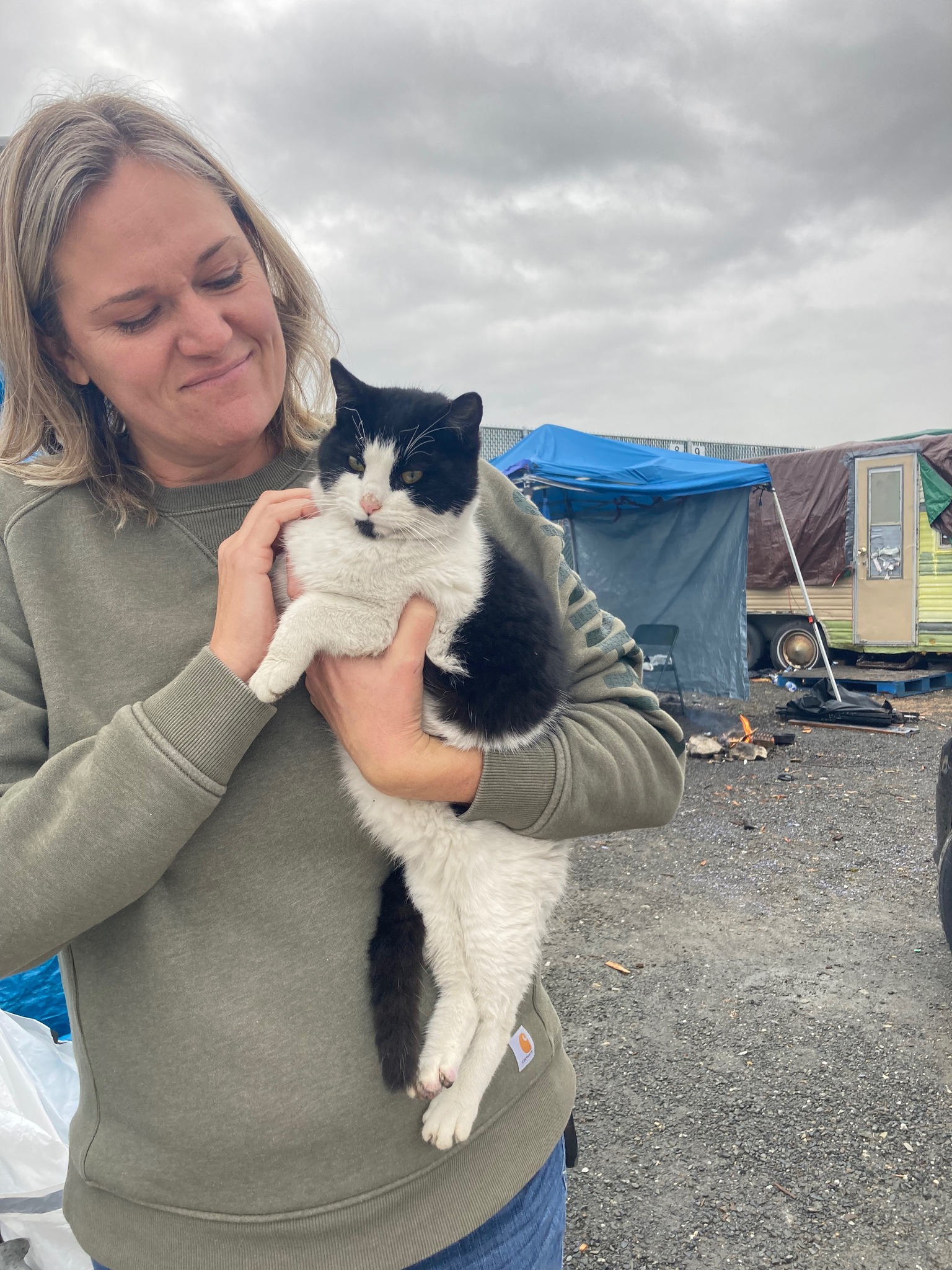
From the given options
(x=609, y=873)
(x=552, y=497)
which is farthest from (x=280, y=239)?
(x=552, y=497)

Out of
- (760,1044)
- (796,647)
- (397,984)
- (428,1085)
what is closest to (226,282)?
(397,984)

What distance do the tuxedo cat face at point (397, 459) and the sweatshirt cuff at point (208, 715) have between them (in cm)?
57

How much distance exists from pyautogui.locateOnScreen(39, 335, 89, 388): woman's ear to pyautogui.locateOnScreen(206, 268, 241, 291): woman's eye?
29cm

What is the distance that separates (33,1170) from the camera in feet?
6.93

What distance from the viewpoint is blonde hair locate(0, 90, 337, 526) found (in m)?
1.21

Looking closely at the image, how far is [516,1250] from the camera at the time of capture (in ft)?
4.07

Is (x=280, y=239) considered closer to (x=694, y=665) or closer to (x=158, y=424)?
(x=158, y=424)

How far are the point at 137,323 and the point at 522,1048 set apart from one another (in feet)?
4.52

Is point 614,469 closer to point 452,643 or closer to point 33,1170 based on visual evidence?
point 452,643

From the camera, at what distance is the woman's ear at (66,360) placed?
1.38 m

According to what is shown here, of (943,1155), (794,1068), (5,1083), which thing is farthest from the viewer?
(794,1068)

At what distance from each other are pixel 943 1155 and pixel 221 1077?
9.83 feet

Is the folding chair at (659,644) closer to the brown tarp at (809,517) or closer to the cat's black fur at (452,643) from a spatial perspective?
the brown tarp at (809,517)

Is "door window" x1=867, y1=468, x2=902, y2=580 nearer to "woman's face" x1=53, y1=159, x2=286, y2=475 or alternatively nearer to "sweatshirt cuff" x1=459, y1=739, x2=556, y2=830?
"sweatshirt cuff" x1=459, y1=739, x2=556, y2=830
